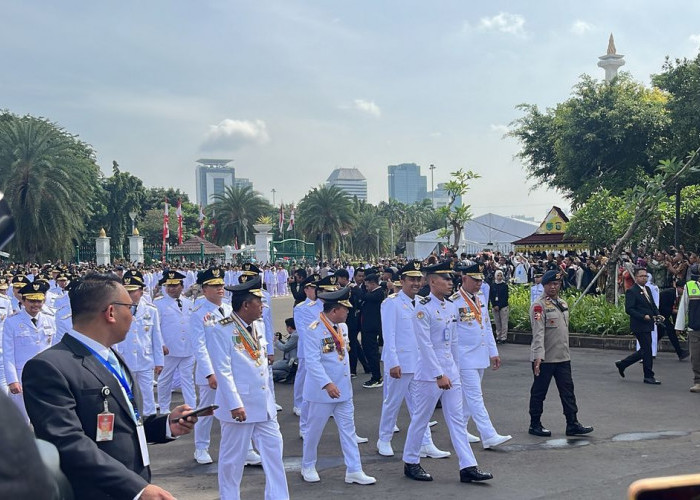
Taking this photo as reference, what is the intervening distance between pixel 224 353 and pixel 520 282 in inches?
721

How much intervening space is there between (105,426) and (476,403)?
5113mm

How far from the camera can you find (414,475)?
6.48 m

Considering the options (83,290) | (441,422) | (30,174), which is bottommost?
(441,422)

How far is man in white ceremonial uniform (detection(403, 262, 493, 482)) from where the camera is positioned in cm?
641

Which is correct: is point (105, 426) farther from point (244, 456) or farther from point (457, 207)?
point (457, 207)

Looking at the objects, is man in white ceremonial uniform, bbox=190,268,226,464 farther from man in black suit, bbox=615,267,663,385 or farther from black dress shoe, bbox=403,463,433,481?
man in black suit, bbox=615,267,663,385

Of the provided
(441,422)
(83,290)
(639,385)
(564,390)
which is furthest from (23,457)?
(639,385)

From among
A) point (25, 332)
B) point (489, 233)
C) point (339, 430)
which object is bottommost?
point (339, 430)

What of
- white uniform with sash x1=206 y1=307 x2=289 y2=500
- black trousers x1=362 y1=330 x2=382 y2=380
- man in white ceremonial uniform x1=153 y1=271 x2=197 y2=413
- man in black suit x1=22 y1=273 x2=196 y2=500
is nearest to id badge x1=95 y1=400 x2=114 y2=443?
man in black suit x1=22 y1=273 x2=196 y2=500

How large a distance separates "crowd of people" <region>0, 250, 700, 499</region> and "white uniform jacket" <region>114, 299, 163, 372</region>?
2 cm

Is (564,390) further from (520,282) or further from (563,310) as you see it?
(520,282)

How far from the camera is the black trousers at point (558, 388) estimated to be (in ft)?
25.4

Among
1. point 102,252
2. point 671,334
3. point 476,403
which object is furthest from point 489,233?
point 476,403

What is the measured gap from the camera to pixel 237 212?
5559 centimetres
